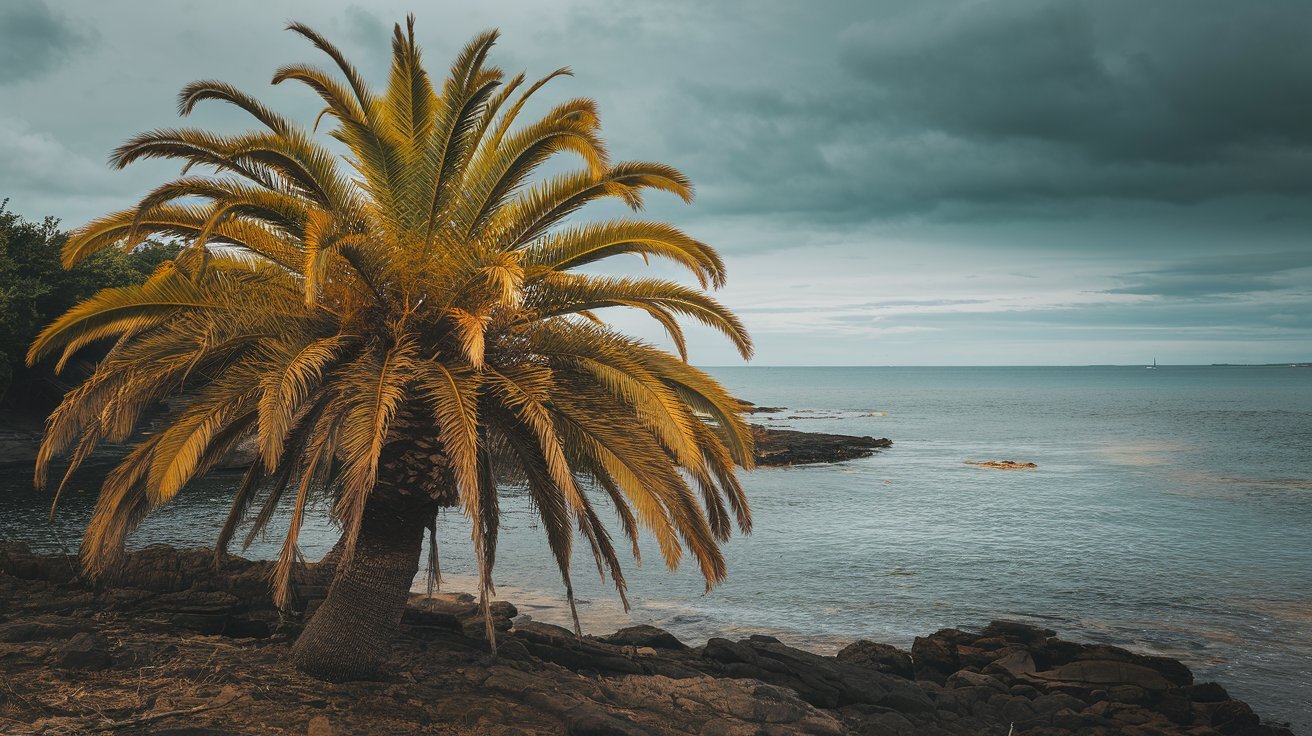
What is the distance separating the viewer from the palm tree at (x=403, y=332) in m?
9.07

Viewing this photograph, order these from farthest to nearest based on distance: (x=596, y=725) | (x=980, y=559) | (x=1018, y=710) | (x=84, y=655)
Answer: (x=980, y=559)
(x=1018, y=710)
(x=84, y=655)
(x=596, y=725)

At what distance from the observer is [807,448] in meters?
60.9

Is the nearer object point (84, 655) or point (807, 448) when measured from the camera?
point (84, 655)

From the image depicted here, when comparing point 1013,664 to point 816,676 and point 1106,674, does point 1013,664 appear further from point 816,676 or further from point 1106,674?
point 816,676

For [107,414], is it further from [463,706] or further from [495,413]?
[463,706]

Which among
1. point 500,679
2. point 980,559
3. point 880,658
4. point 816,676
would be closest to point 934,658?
point 880,658

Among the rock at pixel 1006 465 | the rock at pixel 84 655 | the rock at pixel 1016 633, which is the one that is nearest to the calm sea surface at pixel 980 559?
the rock at pixel 1006 465

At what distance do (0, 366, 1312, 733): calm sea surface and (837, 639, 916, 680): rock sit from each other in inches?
79.0

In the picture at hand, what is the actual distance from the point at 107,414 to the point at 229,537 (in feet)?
8.36

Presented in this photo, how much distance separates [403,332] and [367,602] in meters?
3.24

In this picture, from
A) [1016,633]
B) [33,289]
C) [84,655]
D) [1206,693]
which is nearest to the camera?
[84,655]

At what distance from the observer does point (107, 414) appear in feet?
30.6

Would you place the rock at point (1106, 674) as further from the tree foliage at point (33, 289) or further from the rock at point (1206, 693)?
the tree foliage at point (33, 289)

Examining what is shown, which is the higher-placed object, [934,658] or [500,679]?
[500,679]
